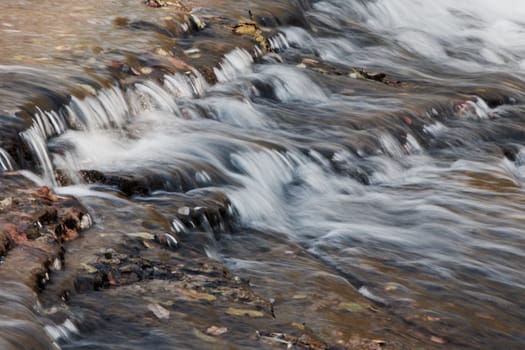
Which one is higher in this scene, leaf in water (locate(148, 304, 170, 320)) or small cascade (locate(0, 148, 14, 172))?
small cascade (locate(0, 148, 14, 172))

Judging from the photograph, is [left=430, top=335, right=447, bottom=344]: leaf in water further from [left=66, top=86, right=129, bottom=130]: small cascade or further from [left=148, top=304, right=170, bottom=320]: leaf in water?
[left=66, top=86, right=129, bottom=130]: small cascade

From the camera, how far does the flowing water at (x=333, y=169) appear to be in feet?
19.7

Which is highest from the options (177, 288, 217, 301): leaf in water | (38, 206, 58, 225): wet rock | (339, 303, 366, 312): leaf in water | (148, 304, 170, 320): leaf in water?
(38, 206, 58, 225): wet rock

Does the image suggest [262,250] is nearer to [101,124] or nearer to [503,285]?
[503,285]

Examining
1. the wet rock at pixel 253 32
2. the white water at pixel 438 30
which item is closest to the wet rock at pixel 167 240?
the wet rock at pixel 253 32

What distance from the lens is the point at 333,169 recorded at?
27.8ft

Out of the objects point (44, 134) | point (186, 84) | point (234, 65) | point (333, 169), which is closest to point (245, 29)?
point (234, 65)

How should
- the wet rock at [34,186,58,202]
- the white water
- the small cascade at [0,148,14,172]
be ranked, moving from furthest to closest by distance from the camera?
the white water
the small cascade at [0,148,14,172]
the wet rock at [34,186,58,202]

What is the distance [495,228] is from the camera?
7.50m

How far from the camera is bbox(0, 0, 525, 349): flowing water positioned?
19.7 feet

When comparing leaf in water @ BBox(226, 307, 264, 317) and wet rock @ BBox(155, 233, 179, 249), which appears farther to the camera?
wet rock @ BBox(155, 233, 179, 249)

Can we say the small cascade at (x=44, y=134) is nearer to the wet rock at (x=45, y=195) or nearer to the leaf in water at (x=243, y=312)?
the wet rock at (x=45, y=195)

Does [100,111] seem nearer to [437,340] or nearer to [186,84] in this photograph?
[186,84]

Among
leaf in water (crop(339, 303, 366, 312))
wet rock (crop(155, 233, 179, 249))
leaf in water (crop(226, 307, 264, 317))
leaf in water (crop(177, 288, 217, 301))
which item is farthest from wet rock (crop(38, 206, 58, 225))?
leaf in water (crop(339, 303, 366, 312))
